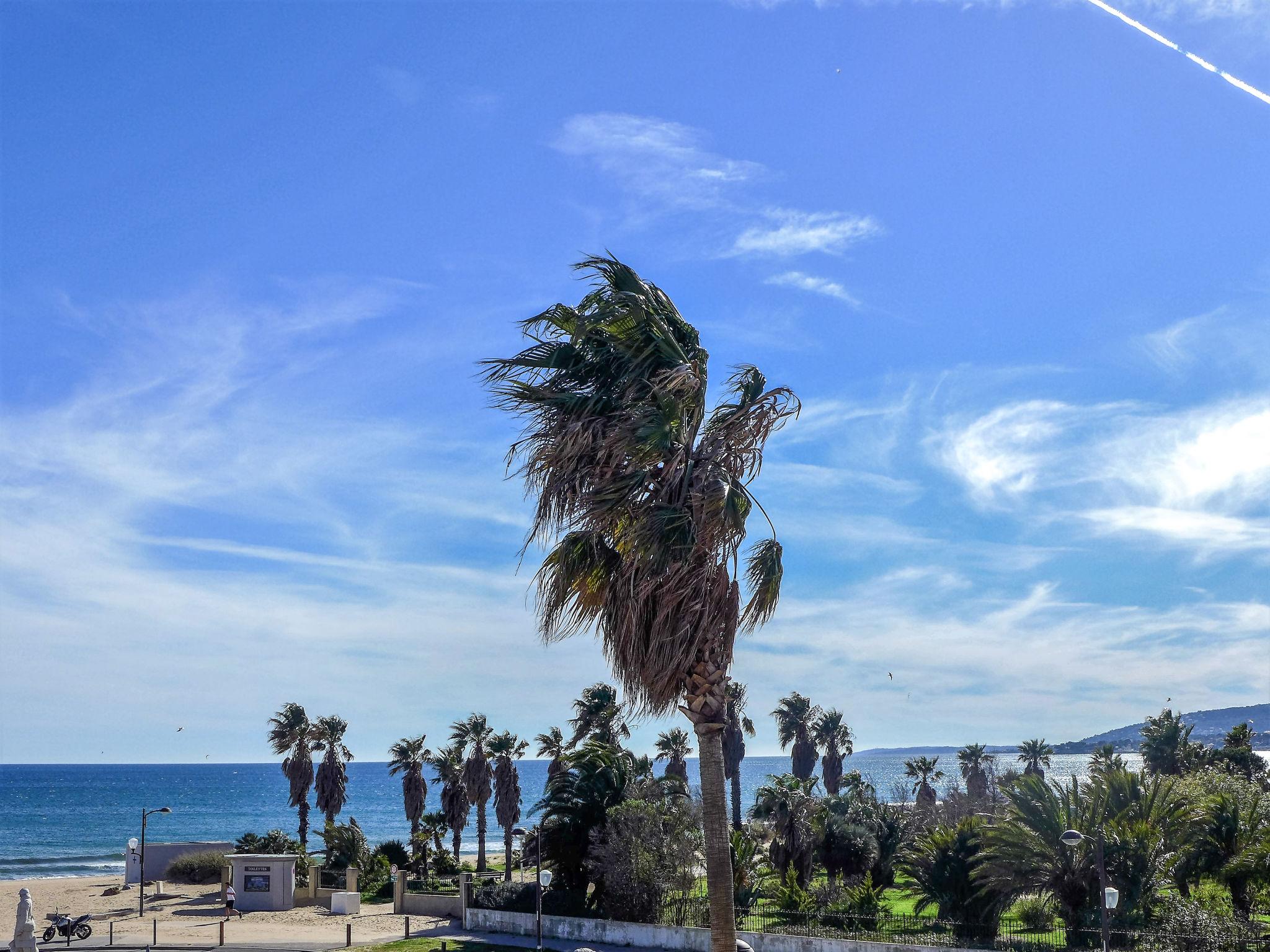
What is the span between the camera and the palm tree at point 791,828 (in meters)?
43.5

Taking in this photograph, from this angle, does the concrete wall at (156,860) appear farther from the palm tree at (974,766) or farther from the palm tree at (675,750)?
the palm tree at (974,766)

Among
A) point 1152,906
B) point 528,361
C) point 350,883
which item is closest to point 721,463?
point 528,361

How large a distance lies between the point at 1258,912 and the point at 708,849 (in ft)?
65.4

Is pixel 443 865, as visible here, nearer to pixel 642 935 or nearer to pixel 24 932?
pixel 642 935

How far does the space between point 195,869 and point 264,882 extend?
14920 millimetres

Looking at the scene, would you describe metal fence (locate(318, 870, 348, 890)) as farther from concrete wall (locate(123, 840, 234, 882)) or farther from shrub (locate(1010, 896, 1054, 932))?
shrub (locate(1010, 896, 1054, 932))

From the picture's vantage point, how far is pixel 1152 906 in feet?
81.7

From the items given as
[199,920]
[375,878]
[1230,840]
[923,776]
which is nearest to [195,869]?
[375,878]

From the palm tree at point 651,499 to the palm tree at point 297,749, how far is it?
59.1 metres

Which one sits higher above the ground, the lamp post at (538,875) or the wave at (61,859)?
the lamp post at (538,875)

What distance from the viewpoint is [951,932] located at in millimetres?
26188

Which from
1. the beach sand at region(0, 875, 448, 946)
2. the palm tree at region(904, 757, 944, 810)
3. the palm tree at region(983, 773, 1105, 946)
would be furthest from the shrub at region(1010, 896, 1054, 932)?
the palm tree at region(904, 757, 944, 810)

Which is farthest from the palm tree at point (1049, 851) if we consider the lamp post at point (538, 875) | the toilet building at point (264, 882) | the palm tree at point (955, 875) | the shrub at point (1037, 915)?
the toilet building at point (264, 882)

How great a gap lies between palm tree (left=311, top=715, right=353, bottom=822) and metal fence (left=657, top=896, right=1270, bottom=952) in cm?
3745
